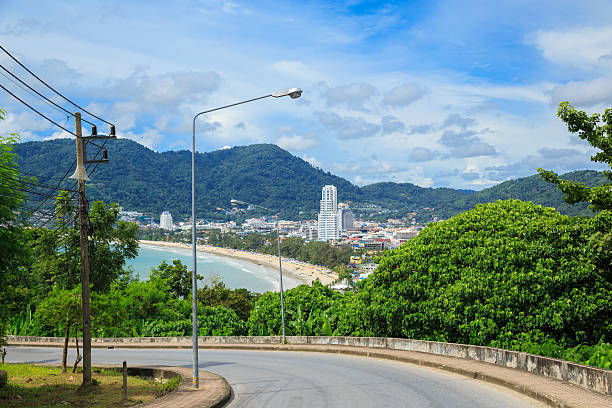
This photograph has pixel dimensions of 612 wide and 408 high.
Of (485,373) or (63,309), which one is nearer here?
(485,373)

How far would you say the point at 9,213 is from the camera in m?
12.8

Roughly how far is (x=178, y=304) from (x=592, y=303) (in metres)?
30.0

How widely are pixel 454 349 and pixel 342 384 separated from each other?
5.13 meters

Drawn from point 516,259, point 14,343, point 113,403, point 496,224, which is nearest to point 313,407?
point 113,403

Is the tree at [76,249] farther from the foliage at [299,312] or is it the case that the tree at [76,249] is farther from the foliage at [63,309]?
the foliage at [63,309]

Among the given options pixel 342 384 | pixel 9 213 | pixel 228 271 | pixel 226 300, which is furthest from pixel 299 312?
pixel 228 271

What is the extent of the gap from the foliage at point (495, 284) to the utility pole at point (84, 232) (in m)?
11.0

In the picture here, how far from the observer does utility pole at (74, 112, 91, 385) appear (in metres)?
14.2

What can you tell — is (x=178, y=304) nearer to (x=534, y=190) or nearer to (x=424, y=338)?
(x=424, y=338)

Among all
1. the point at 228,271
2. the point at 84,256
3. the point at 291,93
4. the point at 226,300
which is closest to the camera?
the point at 291,93

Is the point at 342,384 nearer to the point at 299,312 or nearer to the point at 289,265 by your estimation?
the point at 299,312

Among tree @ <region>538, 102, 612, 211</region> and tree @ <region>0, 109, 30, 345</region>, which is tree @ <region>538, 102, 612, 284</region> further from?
tree @ <region>0, 109, 30, 345</region>

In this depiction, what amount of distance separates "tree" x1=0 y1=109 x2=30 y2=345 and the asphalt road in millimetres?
6907

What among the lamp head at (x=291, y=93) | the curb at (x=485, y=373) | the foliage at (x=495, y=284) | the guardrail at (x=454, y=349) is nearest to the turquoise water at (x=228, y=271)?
the guardrail at (x=454, y=349)
